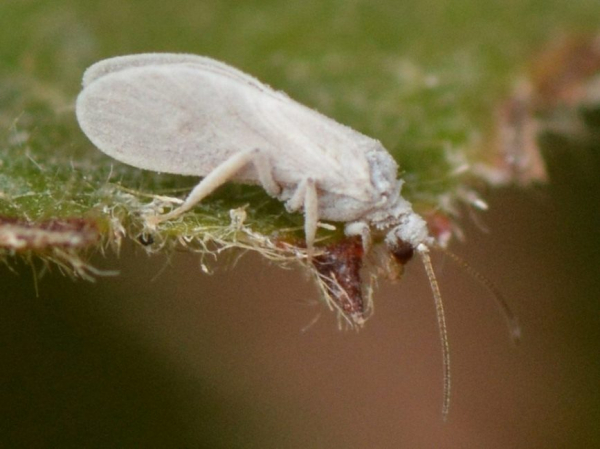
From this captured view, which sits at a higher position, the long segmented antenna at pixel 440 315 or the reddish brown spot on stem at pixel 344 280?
the long segmented antenna at pixel 440 315

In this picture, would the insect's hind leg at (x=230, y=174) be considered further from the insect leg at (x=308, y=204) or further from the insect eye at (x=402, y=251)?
the insect eye at (x=402, y=251)

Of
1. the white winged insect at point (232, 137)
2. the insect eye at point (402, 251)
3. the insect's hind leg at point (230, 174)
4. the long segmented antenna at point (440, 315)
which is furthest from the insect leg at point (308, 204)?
the long segmented antenna at point (440, 315)

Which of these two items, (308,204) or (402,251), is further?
(402,251)

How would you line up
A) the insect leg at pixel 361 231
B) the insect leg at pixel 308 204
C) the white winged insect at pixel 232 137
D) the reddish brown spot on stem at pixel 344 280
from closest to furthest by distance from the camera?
the reddish brown spot on stem at pixel 344 280 → the insect leg at pixel 308 204 → the insect leg at pixel 361 231 → the white winged insect at pixel 232 137

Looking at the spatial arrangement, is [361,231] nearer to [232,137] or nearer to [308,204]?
[308,204]

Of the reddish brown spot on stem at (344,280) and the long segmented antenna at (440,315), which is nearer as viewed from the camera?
the reddish brown spot on stem at (344,280)

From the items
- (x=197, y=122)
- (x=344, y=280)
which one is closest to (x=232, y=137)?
(x=197, y=122)

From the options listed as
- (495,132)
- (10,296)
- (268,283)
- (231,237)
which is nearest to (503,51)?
(495,132)
